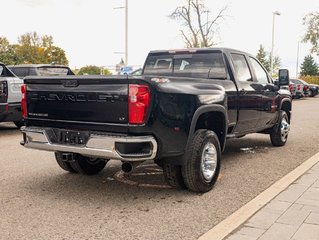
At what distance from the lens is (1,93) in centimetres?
945

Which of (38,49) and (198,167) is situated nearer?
(198,167)

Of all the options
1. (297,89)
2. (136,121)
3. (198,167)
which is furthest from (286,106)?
(297,89)

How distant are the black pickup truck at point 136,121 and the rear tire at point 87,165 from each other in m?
0.01

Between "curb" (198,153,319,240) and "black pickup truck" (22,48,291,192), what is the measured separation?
2.28 ft

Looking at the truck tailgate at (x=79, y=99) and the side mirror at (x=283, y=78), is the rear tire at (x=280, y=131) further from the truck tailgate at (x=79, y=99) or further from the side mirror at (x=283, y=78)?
the truck tailgate at (x=79, y=99)

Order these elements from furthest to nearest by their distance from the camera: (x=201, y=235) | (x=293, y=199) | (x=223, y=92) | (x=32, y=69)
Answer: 1. (x=32, y=69)
2. (x=223, y=92)
3. (x=293, y=199)
4. (x=201, y=235)

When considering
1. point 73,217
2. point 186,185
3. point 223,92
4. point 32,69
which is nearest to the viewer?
point 73,217

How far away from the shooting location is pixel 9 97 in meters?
9.61

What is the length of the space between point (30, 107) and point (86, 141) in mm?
1020

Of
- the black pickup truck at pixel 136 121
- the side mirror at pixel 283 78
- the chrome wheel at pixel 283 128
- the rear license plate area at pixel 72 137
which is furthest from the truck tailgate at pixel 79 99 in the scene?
the chrome wheel at pixel 283 128

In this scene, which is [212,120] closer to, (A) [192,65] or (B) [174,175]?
(B) [174,175]

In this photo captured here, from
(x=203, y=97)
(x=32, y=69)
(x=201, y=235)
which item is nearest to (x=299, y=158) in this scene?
(x=203, y=97)

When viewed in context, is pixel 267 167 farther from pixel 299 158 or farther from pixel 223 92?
pixel 223 92

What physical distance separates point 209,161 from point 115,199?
1.26 meters
